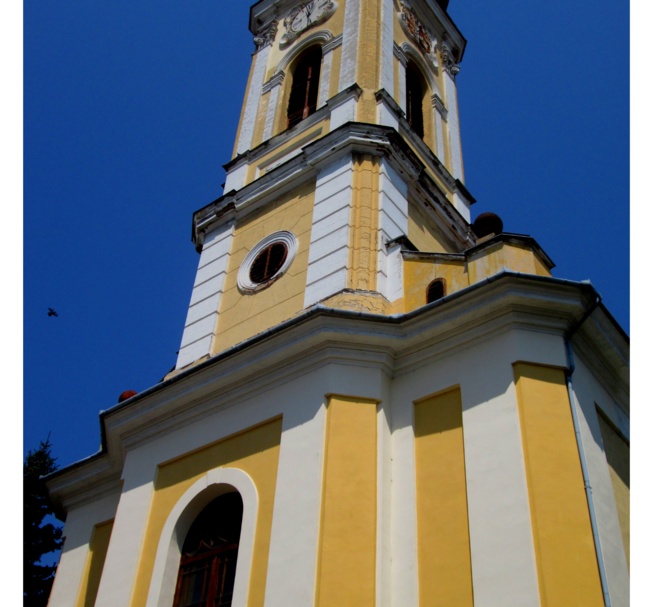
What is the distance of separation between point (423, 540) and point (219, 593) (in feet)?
9.11

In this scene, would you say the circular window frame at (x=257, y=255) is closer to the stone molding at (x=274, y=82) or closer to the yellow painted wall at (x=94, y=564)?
the yellow painted wall at (x=94, y=564)

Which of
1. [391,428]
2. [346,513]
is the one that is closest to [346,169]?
[391,428]

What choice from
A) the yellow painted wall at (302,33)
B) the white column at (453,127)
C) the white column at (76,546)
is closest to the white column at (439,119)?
the white column at (453,127)

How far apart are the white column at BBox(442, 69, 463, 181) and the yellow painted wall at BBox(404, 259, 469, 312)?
633 cm

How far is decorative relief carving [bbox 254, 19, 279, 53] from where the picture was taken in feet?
66.0

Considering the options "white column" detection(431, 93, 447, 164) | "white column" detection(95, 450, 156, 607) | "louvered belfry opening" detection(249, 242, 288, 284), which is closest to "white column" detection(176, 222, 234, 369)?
"louvered belfry opening" detection(249, 242, 288, 284)

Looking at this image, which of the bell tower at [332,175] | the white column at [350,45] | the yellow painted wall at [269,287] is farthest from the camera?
the white column at [350,45]

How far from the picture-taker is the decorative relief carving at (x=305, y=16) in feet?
61.6

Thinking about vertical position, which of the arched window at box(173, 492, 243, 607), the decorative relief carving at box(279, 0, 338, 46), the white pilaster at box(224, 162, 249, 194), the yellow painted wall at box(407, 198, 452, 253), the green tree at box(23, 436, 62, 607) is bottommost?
the arched window at box(173, 492, 243, 607)

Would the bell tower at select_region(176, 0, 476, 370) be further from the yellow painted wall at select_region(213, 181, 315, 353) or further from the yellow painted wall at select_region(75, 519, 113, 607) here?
the yellow painted wall at select_region(75, 519, 113, 607)

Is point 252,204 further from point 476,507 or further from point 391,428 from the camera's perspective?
point 476,507

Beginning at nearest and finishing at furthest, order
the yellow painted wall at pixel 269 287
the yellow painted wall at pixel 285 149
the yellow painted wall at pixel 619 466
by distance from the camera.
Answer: the yellow painted wall at pixel 619 466 → the yellow painted wall at pixel 269 287 → the yellow painted wall at pixel 285 149

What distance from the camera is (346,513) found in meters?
8.85

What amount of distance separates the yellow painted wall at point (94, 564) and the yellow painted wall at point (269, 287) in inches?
138
